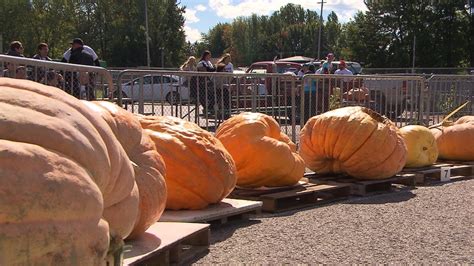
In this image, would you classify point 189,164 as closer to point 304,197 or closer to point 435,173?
point 304,197

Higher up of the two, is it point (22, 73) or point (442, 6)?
point (442, 6)

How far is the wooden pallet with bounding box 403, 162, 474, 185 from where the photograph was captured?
8.85 m

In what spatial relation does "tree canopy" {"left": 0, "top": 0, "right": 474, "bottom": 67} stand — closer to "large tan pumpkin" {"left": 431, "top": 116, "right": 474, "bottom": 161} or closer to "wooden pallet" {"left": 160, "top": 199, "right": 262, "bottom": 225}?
"large tan pumpkin" {"left": 431, "top": 116, "right": 474, "bottom": 161}

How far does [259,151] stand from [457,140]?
4555 millimetres

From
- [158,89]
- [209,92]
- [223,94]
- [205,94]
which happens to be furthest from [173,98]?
[223,94]

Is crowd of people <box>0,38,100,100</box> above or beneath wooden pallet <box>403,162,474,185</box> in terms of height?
above

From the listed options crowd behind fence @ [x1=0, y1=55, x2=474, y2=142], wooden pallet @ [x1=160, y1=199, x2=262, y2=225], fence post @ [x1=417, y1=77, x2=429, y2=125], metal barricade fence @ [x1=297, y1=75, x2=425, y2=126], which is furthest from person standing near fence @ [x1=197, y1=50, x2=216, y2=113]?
fence post @ [x1=417, y1=77, x2=429, y2=125]

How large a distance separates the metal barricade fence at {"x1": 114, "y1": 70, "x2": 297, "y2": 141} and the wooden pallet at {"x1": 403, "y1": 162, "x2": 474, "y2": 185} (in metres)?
2.32

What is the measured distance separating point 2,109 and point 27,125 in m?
0.13

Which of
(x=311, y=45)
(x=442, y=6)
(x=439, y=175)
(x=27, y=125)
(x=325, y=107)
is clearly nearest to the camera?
(x=27, y=125)

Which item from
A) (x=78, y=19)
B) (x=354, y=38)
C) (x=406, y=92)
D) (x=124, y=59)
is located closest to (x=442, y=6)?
(x=354, y=38)

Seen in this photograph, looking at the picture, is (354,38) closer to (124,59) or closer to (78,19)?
(124,59)

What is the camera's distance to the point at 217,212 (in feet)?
18.6

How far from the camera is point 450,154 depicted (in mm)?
10172
